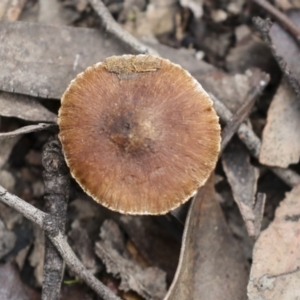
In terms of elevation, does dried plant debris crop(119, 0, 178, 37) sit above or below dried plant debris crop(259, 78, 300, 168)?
below

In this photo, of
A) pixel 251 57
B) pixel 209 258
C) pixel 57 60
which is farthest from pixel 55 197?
pixel 251 57

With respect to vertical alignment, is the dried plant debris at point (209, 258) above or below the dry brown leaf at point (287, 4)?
below

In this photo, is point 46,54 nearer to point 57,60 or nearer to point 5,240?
point 57,60

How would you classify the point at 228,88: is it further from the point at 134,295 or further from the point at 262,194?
the point at 134,295

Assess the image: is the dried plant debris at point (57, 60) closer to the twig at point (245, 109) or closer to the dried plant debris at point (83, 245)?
the twig at point (245, 109)

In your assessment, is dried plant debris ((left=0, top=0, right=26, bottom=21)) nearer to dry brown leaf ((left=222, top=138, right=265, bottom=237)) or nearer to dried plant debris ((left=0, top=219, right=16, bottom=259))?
dried plant debris ((left=0, top=219, right=16, bottom=259))

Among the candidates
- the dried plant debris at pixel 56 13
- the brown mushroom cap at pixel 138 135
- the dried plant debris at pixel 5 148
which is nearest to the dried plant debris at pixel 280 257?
the brown mushroom cap at pixel 138 135

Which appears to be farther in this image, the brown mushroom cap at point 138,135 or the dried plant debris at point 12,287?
the dried plant debris at point 12,287

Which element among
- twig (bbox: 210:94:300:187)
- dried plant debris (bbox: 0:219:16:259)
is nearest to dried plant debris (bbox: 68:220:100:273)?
dried plant debris (bbox: 0:219:16:259)
